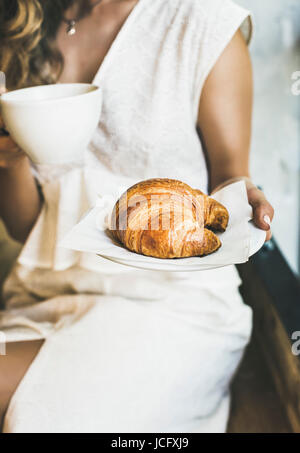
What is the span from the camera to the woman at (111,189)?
22.2 inches

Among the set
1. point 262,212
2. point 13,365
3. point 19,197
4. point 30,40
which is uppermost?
point 30,40

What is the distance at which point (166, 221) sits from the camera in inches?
14.2

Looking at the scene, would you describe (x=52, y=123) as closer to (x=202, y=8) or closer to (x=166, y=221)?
(x=166, y=221)

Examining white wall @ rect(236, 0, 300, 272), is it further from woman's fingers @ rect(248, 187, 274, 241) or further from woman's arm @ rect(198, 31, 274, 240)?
woman's fingers @ rect(248, 187, 274, 241)

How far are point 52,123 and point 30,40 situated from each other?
35cm

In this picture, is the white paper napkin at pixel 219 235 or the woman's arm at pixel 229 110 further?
the woman's arm at pixel 229 110

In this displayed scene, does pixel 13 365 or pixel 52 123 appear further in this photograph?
pixel 13 365

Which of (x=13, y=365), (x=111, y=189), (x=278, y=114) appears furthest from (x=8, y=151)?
(x=278, y=114)

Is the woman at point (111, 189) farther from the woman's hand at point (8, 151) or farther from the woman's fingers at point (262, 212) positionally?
the woman's fingers at point (262, 212)

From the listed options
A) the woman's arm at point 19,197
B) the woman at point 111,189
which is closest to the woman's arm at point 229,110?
the woman at point 111,189

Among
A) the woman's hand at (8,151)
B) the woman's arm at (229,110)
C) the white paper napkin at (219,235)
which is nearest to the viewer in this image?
the white paper napkin at (219,235)

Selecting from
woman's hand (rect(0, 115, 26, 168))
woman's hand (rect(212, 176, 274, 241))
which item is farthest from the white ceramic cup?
woman's hand (rect(212, 176, 274, 241))

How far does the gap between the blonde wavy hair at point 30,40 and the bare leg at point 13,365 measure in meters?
0.40
